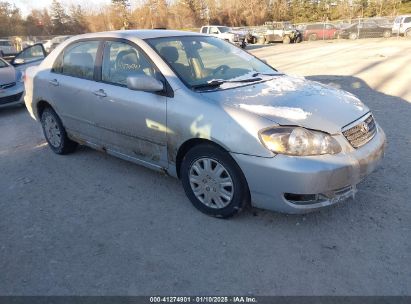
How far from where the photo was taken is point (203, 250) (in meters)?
3.02

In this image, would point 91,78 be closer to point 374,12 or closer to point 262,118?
point 262,118

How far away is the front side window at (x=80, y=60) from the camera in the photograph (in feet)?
14.6

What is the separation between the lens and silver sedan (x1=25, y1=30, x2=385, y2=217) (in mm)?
2990

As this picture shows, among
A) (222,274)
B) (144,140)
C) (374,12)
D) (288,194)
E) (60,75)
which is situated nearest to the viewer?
(222,274)

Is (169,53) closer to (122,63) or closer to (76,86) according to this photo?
(122,63)

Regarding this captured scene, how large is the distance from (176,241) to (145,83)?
1.45 meters

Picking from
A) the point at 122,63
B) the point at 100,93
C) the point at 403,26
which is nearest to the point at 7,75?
the point at 100,93

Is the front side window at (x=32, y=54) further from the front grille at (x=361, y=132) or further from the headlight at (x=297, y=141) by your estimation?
the front grille at (x=361, y=132)

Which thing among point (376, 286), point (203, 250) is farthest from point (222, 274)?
point (376, 286)

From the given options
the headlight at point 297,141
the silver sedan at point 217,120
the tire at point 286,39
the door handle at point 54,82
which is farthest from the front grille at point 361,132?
the tire at point 286,39

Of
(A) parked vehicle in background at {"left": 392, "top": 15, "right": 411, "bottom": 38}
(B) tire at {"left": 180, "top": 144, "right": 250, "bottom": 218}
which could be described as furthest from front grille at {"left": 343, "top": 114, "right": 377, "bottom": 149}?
(A) parked vehicle in background at {"left": 392, "top": 15, "right": 411, "bottom": 38}

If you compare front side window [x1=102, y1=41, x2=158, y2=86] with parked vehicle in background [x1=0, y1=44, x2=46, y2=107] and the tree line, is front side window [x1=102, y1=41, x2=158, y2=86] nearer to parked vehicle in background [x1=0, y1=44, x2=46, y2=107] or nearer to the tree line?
parked vehicle in background [x1=0, y1=44, x2=46, y2=107]

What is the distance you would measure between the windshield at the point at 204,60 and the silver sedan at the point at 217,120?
15mm

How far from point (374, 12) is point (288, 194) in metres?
49.0
